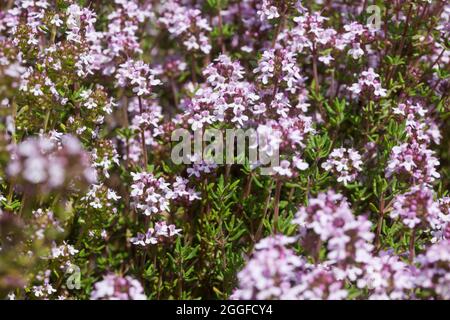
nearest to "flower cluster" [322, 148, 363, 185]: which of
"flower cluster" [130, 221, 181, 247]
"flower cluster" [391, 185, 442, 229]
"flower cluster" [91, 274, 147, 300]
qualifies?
"flower cluster" [391, 185, 442, 229]

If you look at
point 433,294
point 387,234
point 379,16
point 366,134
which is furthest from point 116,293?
point 379,16

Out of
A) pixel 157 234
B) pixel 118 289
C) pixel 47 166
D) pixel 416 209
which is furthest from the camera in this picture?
pixel 157 234

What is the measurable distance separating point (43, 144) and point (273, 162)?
119 cm

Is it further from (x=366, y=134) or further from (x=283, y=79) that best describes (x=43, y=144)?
(x=366, y=134)

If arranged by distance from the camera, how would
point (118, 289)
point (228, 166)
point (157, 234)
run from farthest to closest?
point (228, 166), point (157, 234), point (118, 289)

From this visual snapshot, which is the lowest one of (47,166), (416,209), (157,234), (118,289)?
(118,289)

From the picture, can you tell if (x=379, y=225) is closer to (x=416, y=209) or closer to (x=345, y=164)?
(x=345, y=164)

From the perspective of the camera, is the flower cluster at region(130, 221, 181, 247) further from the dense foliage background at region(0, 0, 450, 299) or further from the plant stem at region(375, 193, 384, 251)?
the plant stem at region(375, 193, 384, 251)

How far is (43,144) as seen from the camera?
3178 mm

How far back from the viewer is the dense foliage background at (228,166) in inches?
116

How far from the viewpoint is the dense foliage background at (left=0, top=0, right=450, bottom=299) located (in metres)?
2.96

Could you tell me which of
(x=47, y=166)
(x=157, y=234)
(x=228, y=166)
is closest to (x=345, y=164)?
(x=228, y=166)

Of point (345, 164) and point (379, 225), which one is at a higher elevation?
point (345, 164)

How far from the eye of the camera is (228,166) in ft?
13.2
